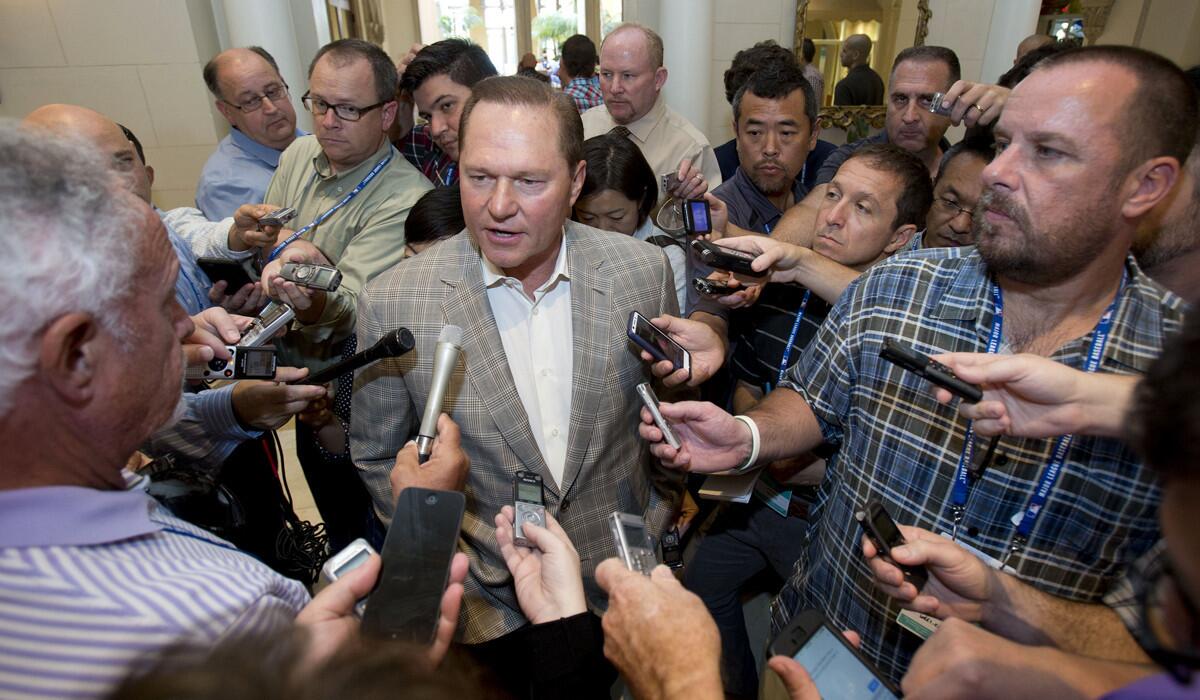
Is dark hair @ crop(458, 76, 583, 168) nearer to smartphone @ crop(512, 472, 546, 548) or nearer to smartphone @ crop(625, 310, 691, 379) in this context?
smartphone @ crop(625, 310, 691, 379)

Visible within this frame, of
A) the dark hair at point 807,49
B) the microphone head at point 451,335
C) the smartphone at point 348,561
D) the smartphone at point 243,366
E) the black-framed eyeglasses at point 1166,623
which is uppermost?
the dark hair at point 807,49

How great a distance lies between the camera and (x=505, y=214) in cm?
151

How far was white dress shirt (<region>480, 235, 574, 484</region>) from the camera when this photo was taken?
1.63m

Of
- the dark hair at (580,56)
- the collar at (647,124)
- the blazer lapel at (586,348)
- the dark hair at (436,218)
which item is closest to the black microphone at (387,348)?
the blazer lapel at (586,348)

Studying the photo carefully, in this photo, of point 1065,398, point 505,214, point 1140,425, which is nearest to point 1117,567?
point 1065,398

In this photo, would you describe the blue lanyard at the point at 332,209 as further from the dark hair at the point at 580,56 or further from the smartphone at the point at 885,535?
the dark hair at the point at 580,56

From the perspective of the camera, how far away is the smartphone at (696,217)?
82.6 inches

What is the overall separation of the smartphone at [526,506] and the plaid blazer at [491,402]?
0.14 m

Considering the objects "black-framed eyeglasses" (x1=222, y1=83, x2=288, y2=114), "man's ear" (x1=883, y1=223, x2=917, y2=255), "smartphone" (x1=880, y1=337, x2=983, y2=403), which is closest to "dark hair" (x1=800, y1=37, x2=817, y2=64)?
"man's ear" (x1=883, y1=223, x2=917, y2=255)

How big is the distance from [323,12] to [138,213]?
18.6 ft

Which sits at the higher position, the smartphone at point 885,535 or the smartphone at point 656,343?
the smartphone at point 656,343

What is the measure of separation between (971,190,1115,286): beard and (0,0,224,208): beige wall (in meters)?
5.57

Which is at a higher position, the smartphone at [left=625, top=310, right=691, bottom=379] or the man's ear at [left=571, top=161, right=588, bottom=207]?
the man's ear at [left=571, top=161, right=588, bottom=207]

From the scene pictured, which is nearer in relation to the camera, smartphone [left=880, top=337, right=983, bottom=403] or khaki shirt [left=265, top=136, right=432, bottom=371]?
smartphone [left=880, top=337, right=983, bottom=403]
